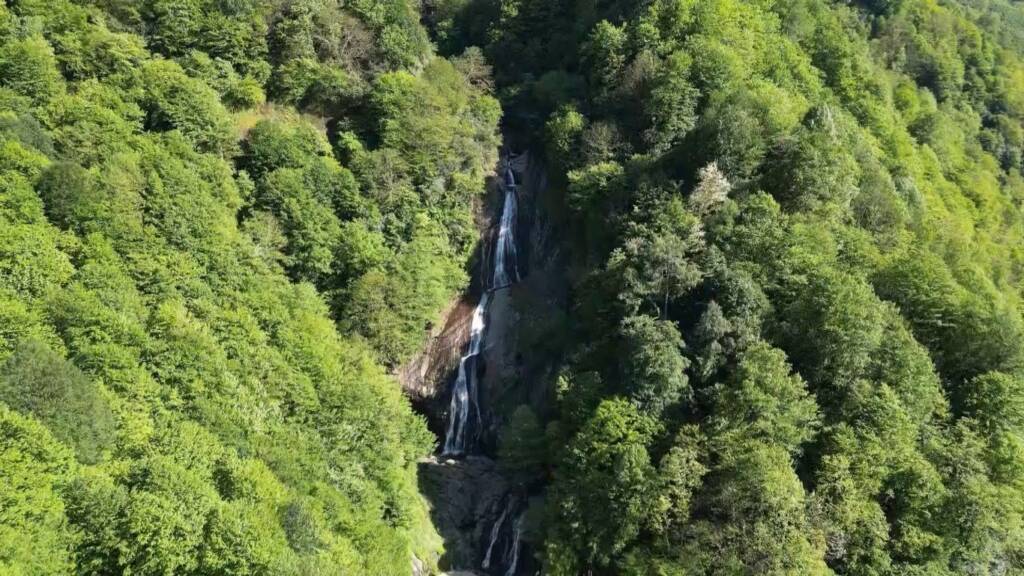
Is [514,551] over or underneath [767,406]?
underneath

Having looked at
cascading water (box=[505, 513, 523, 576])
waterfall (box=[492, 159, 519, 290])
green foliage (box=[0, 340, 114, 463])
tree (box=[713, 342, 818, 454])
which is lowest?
cascading water (box=[505, 513, 523, 576])

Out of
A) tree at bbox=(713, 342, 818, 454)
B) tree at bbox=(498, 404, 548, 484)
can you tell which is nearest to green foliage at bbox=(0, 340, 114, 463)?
tree at bbox=(498, 404, 548, 484)

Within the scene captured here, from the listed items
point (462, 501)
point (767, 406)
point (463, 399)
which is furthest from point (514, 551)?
point (767, 406)

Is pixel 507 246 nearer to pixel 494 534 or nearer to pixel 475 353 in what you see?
pixel 475 353

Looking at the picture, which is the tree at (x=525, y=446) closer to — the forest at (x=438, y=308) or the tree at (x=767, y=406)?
the forest at (x=438, y=308)

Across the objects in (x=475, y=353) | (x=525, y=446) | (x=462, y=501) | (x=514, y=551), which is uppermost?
(x=475, y=353)

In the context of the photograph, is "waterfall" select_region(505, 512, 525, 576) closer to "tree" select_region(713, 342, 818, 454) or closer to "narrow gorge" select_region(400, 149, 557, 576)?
"narrow gorge" select_region(400, 149, 557, 576)

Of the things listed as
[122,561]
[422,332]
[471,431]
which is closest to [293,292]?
[422,332]

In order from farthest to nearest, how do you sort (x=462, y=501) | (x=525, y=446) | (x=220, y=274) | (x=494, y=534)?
1. (x=462, y=501)
2. (x=494, y=534)
3. (x=525, y=446)
4. (x=220, y=274)
